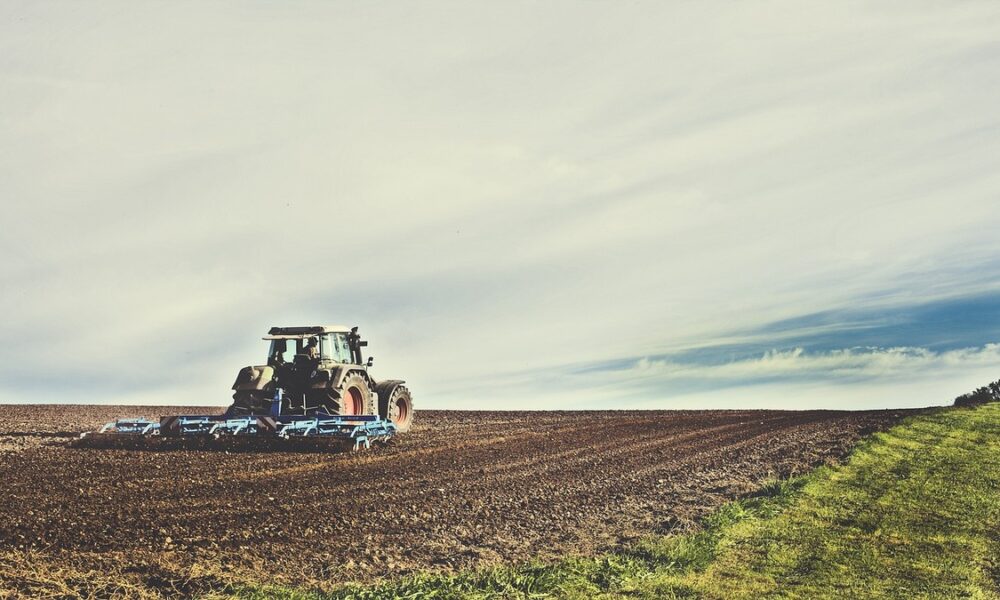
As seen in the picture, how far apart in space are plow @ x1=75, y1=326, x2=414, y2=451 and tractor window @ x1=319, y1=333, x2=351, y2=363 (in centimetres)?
3

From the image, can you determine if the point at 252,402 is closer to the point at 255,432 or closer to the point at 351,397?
the point at 255,432

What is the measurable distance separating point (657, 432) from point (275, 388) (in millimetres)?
11062

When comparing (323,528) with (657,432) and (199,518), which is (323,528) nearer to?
(199,518)

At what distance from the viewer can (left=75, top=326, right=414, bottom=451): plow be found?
60.5 feet

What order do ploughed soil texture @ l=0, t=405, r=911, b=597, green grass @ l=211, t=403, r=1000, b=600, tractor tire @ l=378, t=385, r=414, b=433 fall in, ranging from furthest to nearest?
tractor tire @ l=378, t=385, r=414, b=433 → ploughed soil texture @ l=0, t=405, r=911, b=597 → green grass @ l=211, t=403, r=1000, b=600

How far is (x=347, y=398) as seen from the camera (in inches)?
805

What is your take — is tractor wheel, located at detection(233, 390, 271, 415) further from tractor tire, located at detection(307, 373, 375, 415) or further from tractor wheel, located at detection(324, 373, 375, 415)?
tractor wheel, located at detection(324, 373, 375, 415)

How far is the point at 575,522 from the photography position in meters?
11.1

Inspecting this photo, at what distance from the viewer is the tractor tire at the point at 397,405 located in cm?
2148

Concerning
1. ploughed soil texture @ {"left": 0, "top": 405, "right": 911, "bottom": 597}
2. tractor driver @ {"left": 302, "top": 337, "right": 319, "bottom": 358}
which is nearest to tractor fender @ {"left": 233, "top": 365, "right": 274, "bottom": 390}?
tractor driver @ {"left": 302, "top": 337, "right": 319, "bottom": 358}

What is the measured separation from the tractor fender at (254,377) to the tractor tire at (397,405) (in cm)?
300

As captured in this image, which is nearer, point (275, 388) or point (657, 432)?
point (275, 388)

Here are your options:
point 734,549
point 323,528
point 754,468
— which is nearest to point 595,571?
point 734,549

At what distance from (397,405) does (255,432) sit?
15.8 feet
